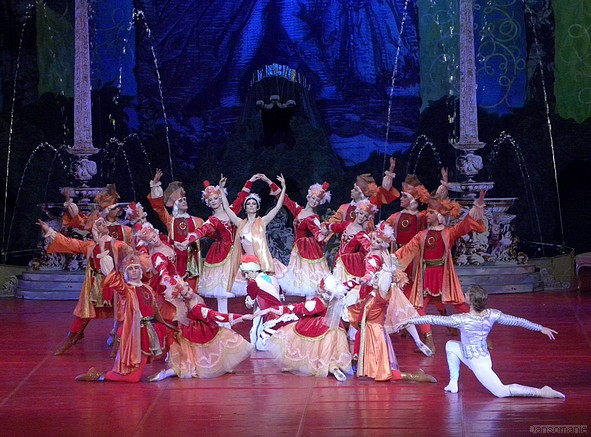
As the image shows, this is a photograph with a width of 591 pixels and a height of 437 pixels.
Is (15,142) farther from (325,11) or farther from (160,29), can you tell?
(325,11)

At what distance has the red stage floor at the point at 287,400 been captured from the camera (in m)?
5.96

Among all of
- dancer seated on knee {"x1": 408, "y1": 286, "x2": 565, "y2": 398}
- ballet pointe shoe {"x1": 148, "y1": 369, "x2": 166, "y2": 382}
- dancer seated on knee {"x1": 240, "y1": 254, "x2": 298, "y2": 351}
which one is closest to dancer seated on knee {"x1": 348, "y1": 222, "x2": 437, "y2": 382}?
dancer seated on knee {"x1": 408, "y1": 286, "x2": 565, "y2": 398}

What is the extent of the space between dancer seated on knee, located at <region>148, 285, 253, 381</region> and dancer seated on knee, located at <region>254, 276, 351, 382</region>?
0.96 ft

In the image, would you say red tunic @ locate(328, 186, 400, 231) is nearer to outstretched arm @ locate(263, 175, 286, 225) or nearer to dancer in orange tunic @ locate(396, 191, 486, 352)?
outstretched arm @ locate(263, 175, 286, 225)

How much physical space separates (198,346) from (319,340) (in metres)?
0.80

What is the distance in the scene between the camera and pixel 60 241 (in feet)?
26.9

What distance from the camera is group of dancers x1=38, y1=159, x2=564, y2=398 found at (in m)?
7.09

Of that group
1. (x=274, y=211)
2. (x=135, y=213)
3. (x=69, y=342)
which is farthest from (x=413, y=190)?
(x=69, y=342)

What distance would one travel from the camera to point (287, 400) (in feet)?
21.7

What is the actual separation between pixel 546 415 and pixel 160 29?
8.54 m

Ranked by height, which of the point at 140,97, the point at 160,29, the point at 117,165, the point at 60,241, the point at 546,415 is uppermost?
the point at 160,29

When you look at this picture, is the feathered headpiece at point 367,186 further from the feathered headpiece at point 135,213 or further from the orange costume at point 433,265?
the feathered headpiece at point 135,213

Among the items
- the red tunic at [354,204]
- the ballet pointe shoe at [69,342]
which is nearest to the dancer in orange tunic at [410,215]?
the red tunic at [354,204]

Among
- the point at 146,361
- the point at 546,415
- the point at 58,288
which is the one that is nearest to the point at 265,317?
the point at 146,361
